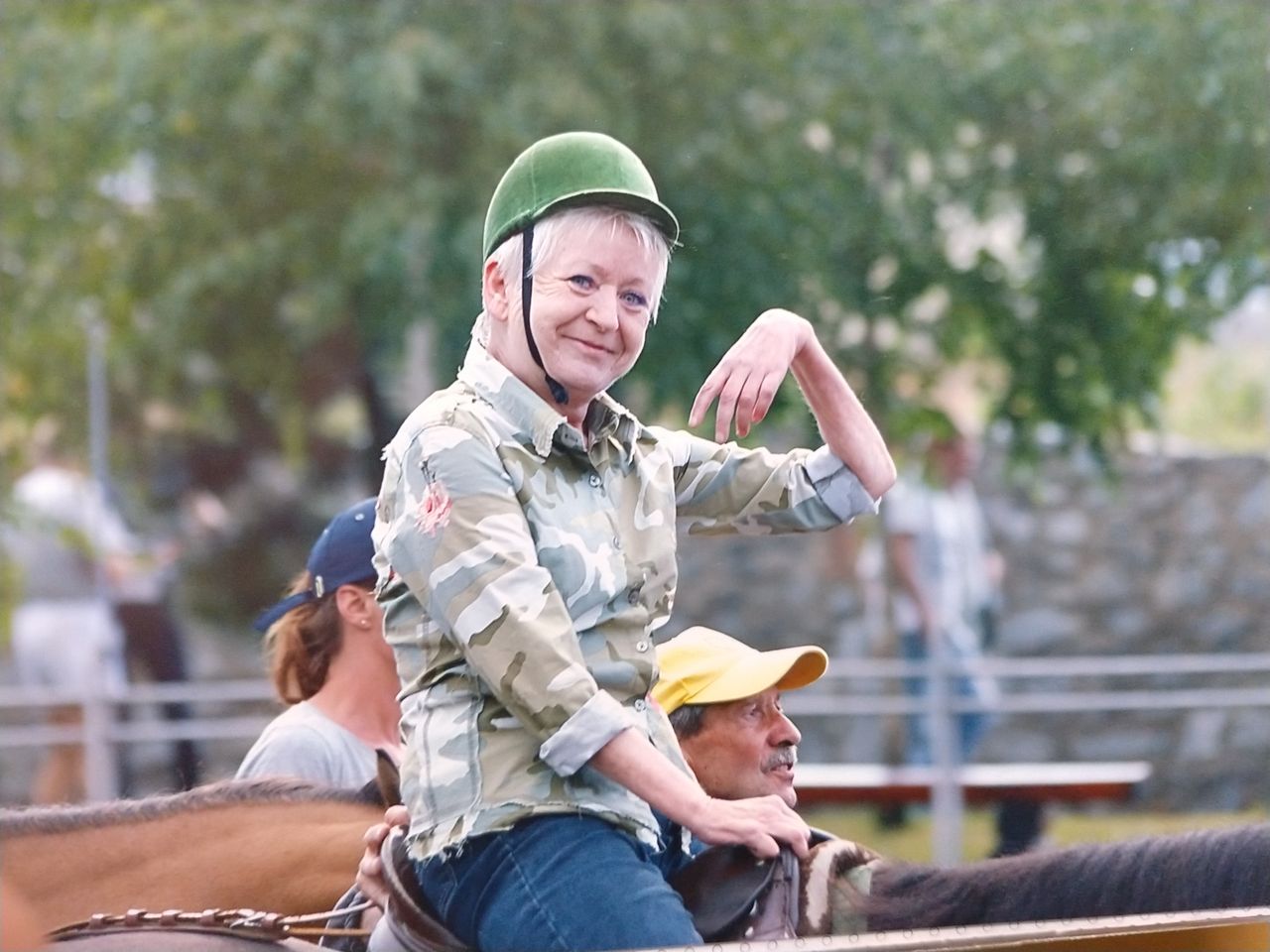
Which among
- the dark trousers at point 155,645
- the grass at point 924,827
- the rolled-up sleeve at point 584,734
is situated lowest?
the grass at point 924,827

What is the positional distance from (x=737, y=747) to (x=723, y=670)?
0.10 metres

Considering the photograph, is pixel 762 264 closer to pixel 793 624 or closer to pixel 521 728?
pixel 521 728

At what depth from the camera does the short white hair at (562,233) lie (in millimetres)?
2027

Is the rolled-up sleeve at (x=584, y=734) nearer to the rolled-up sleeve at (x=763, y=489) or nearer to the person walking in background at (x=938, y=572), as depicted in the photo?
the rolled-up sleeve at (x=763, y=489)

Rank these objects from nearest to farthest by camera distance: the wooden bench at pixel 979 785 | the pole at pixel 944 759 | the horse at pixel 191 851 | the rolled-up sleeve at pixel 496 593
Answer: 1. the rolled-up sleeve at pixel 496 593
2. the horse at pixel 191 851
3. the wooden bench at pixel 979 785
4. the pole at pixel 944 759

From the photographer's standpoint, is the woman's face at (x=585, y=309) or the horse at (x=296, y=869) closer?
the woman's face at (x=585, y=309)

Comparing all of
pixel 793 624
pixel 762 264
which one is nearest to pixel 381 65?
pixel 762 264

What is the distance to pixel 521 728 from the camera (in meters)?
1.95

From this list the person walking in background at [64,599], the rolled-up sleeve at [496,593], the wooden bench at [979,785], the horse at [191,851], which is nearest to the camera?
the rolled-up sleeve at [496,593]

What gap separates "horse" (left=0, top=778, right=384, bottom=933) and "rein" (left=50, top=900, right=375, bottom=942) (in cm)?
20

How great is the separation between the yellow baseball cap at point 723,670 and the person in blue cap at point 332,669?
0.80 meters

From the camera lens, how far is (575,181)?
2018mm

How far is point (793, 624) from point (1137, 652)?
1809 millimetres

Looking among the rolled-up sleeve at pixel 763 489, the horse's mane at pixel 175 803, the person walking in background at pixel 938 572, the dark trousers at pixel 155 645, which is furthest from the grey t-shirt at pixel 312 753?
the dark trousers at pixel 155 645
